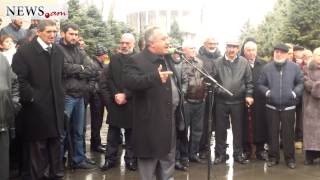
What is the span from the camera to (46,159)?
22.0 feet

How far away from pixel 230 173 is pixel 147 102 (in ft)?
8.89

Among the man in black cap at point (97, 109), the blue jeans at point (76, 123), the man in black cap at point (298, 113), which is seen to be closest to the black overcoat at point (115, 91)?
the blue jeans at point (76, 123)

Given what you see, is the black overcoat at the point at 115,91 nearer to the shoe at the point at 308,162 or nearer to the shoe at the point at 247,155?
the shoe at the point at 247,155

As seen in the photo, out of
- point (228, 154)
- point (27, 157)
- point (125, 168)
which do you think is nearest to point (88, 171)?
point (125, 168)

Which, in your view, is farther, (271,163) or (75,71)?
(271,163)

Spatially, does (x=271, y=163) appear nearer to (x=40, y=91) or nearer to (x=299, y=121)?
(x=299, y=121)

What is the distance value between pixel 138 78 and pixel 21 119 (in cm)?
203

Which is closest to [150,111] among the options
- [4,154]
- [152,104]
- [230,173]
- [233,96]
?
[152,104]

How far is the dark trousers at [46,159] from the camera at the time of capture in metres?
6.44

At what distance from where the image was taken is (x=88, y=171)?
7.49m

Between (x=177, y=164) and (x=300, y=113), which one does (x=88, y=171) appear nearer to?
(x=177, y=164)

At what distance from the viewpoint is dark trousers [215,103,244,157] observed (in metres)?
8.11

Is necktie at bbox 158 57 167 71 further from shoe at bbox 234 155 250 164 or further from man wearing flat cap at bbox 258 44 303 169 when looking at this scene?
shoe at bbox 234 155 250 164

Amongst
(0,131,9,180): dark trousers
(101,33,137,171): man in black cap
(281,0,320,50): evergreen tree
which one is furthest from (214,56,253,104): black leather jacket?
(281,0,320,50): evergreen tree
